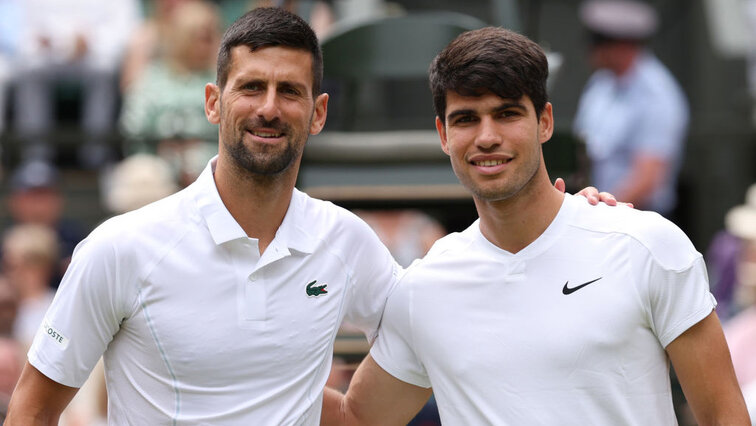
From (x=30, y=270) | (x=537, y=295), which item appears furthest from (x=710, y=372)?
(x=30, y=270)

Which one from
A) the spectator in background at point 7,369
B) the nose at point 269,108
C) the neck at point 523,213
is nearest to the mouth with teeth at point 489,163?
the neck at point 523,213

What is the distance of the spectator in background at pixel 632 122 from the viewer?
262 inches

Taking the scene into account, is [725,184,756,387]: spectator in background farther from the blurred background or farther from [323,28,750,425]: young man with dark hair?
[323,28,750,425]: young man with dark hair

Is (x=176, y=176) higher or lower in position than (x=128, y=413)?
lower

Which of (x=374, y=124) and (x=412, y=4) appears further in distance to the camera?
(x=412, y=4)

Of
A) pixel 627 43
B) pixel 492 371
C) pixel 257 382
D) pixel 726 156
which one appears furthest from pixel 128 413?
pixel 726 156

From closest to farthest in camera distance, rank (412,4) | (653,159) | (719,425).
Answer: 1. (719,425)
2. (653,159)
3. (412,4)

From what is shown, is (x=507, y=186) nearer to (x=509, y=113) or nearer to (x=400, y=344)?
(x=509, y=113)

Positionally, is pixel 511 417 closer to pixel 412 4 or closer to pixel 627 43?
pixel 627 43

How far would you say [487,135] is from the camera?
3283 millimetres

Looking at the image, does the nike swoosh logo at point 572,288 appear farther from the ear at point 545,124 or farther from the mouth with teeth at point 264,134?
the mouth with teeth at point 264,134

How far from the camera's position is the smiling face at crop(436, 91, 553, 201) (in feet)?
10.8

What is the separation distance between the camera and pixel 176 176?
6.94 metres

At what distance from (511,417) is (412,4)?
23.7 ft
